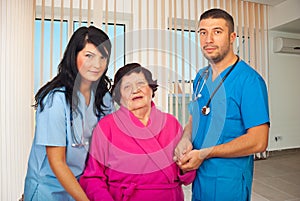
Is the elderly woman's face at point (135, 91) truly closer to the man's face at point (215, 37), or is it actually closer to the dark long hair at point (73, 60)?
the dark long hair at point (73, 60)

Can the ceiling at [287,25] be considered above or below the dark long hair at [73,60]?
above

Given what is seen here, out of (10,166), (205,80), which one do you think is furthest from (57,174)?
(10,166)

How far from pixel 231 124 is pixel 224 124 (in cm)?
3

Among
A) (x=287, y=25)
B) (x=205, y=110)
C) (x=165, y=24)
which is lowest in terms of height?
(x=205, y=110)

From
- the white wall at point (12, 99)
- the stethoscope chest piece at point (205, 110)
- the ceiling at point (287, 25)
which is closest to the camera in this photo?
the stethoscope chest piece at point (205, 110)

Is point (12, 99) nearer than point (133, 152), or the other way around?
point (133, 152)

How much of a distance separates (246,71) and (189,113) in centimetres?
28

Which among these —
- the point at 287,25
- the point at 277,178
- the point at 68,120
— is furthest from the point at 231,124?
the point at 287,25

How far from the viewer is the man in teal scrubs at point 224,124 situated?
2.77 feet

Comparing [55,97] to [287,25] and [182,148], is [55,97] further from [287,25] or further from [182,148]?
[287,25]

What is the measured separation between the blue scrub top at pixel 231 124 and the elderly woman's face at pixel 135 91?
0.83 ft

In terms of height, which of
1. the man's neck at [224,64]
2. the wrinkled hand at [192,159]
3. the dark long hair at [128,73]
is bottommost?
the wrinkled hand at [192,159]

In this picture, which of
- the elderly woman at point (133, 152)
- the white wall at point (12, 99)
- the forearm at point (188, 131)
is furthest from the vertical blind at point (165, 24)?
the white wall at point (12, 99)

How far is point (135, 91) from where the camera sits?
2.70ft
